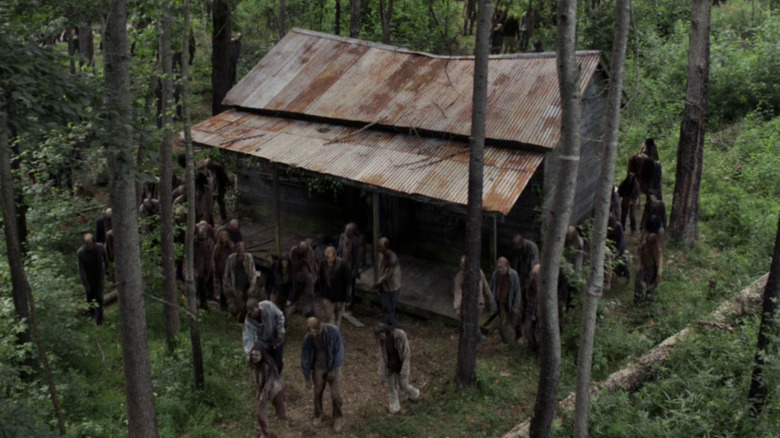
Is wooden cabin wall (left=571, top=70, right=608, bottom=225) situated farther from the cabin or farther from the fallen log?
the fallen log

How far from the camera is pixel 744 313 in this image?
997 cm

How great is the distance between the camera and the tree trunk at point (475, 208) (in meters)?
7.83

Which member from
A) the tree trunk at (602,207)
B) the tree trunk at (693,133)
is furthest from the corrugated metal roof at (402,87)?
the tree trunk at (602,207)

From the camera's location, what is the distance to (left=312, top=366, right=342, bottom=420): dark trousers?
8492mm

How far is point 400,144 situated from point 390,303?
285cm

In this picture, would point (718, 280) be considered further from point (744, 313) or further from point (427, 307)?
point (427, 307)

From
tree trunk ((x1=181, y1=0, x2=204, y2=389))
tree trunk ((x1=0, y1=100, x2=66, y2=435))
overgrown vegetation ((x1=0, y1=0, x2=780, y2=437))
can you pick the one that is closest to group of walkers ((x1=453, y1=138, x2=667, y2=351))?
overgrown vegetation ((x1=0, y1=0, x2=780, y2=437))

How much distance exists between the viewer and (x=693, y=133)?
42.4ft

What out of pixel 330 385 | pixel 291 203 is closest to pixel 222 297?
pixel 291 203

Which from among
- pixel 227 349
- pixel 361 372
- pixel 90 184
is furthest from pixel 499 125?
pixel 90 184

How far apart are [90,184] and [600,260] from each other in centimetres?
1413

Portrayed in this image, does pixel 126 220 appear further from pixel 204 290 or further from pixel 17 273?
pixel 204 290

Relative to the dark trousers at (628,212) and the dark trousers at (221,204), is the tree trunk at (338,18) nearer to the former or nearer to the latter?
the dark trousers at (221,204)

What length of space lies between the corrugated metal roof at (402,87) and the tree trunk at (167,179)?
405cm
